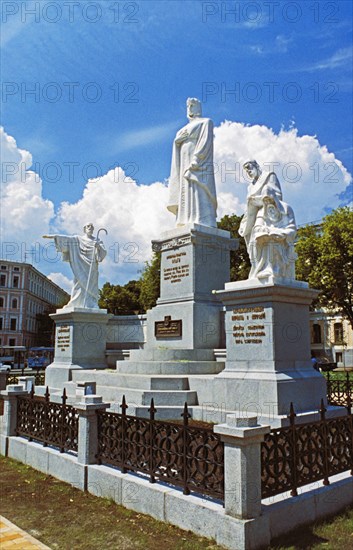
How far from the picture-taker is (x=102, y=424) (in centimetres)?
635

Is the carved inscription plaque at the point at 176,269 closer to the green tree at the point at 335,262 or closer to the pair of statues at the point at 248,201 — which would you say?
the pair of statues at the point at 248,201

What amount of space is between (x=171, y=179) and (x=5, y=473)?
31.3 ft

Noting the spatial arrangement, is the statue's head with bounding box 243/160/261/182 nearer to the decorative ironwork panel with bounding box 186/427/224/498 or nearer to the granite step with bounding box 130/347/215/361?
the granite step with bounding box 130/347/215/361

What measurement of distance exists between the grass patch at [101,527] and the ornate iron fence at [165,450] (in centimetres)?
46

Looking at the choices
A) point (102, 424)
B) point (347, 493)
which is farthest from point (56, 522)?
point (347, 493)

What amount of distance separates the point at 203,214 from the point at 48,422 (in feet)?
24.9

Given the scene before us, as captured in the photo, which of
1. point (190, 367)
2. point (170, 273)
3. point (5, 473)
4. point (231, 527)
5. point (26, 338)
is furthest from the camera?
point (26, 338)

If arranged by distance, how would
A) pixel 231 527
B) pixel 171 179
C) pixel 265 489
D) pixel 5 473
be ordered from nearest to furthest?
pixel 231 527
pixel 265 489
pixel 5 473
pixel 171 179

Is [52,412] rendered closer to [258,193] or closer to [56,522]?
[56,522]

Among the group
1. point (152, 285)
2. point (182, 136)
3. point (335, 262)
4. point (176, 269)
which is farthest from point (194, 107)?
point (152, 285)

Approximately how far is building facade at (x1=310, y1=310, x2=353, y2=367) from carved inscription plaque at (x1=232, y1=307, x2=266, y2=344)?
3977 centimetres

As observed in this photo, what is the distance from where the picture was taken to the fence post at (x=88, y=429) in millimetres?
6332

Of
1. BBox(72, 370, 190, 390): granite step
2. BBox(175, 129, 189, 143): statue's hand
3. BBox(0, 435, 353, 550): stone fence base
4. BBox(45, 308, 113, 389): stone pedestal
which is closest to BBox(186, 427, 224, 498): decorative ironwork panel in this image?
BBox(0, 435, 353, 550): stone fence base

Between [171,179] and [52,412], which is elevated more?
[171,179]
